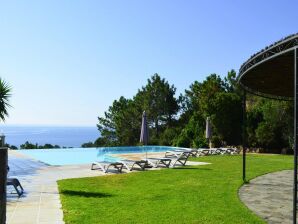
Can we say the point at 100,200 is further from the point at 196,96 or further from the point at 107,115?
the point at 107,115

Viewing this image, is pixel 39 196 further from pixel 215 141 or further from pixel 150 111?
pixel 150 111

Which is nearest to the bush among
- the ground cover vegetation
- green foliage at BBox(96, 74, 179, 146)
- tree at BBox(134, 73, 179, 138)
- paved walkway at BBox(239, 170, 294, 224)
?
the ground cover vegetation

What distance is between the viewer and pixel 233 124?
1249 inches

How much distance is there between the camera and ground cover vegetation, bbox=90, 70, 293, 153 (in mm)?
27922

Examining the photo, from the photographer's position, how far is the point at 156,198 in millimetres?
10047

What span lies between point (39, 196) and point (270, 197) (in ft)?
21.8

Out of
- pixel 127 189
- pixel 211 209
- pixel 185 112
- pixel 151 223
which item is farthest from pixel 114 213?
pixel 185 112

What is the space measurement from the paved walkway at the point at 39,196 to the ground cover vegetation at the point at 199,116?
16.3 m

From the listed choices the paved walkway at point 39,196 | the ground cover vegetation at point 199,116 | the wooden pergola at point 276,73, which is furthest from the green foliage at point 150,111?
the wooden pergola at point 276,73

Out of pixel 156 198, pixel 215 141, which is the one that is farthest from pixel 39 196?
pixel 215 141

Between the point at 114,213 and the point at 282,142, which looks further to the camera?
the point at 282,142

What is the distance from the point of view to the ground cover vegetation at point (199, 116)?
27.9 m

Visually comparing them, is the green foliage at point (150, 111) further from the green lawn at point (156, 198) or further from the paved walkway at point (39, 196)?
A: the green lawn at point (156, 198)

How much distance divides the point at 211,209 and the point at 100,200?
305cm
